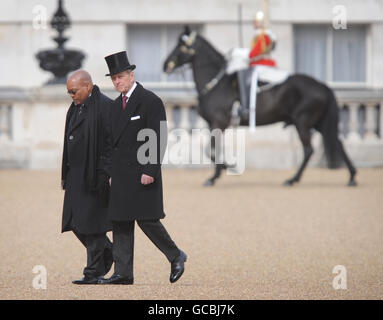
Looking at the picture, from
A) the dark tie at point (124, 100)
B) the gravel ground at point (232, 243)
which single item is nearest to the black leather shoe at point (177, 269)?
the gravel ground at point (232, 243)

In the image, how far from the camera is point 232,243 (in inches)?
336

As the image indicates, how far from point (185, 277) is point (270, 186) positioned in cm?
759

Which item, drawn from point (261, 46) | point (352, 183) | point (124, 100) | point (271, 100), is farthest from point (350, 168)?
point (124, 100)

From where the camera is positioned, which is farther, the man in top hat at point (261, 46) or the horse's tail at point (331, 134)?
the man in top hat at point (261, 46)

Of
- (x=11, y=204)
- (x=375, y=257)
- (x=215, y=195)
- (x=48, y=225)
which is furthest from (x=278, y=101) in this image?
(x=375, y=257)

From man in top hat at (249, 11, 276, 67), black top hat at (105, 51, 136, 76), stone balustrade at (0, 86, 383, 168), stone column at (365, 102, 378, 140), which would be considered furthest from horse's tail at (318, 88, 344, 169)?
black top hat at (105, 51, 136, 76)

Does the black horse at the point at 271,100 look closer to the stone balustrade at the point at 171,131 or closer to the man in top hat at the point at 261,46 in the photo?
the man in top hat at the point at 261,46

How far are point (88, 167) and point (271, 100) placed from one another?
28.5ft

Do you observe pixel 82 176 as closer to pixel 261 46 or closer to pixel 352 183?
pixel 352 183

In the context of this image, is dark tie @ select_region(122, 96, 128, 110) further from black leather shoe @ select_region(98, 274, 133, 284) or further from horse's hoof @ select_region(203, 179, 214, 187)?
horse's hoof @ select_region(203, 179, 214, 187)

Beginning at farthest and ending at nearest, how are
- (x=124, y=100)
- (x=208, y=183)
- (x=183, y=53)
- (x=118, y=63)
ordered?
(x=183, y=53), (x=208, y=183), (x=124, y=100), (x=118, y=63)

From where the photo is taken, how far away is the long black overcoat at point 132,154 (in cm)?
587

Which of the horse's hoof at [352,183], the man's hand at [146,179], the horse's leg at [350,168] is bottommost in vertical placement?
the man's hand at [146,179]

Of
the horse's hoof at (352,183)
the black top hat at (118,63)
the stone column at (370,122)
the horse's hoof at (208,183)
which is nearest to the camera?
the black top hat at (118,63)
